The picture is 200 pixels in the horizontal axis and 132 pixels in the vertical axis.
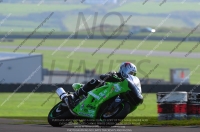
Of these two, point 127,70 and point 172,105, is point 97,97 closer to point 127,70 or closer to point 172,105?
point 127,70

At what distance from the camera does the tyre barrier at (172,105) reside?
1530 centimetres

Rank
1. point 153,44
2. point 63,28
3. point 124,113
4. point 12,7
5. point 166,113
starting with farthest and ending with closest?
point 63,28, point 12,7, point 153,44, point 166,113, point 124,113

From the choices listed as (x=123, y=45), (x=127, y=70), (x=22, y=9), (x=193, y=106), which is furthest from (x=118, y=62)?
(x=127, y=70)

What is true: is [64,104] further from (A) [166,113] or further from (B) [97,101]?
(A) [166,113]

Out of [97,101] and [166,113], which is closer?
[97,101]

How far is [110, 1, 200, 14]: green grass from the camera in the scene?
381ft

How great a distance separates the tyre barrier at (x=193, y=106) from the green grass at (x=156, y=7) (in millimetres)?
98215

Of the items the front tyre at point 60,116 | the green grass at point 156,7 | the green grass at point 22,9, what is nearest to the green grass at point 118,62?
the green grass at point 22,9

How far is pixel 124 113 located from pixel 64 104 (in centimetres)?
141

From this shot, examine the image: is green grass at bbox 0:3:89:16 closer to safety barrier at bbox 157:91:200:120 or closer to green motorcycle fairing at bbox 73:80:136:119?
safety barrier at bbox 157:91:200:120

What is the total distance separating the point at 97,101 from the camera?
40.1 feet

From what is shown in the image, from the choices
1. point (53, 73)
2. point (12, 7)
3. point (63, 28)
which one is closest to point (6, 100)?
point (53, 73)

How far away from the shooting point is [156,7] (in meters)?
118

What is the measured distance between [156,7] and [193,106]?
104 meters
